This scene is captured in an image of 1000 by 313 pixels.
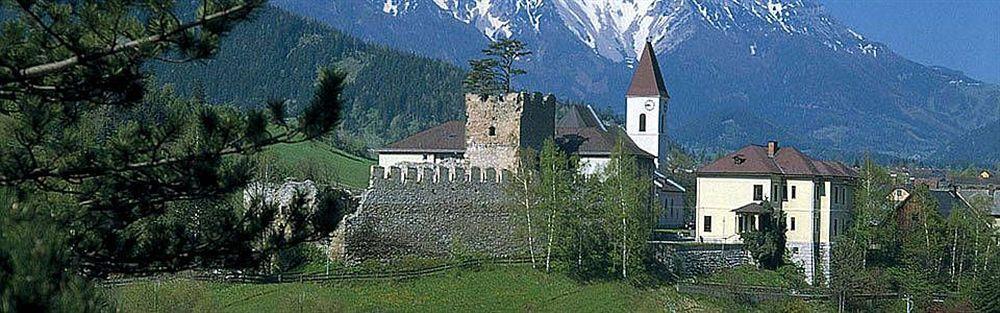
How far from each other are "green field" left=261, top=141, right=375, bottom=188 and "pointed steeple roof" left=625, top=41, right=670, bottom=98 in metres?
13.9

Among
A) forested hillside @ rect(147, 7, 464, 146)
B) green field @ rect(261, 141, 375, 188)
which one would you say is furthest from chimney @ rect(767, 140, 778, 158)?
forested hillside @ rect(147, 7, 464, 146)

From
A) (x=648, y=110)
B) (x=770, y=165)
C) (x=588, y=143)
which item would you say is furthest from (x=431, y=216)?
(x=648, y=110)

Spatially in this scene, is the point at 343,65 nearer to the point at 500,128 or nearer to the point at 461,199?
the point at 500,128

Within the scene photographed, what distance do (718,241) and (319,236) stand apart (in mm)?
35504

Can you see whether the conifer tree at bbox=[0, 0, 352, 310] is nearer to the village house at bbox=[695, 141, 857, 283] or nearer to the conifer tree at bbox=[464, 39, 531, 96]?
the conifer tree at bbox=[464, 39, 531, 96]

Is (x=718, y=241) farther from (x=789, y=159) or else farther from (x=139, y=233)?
(x=139, y=233)

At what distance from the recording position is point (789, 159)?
51031 mm

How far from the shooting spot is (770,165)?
5025 cm

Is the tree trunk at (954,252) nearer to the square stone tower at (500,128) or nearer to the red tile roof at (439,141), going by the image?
the square stone tower at (500,128)

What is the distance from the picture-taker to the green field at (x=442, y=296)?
31.9 m

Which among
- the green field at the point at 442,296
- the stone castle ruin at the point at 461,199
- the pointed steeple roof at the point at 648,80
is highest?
the pointed steeple roof at the point at 648,80

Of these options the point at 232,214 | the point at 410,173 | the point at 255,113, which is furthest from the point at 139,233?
the point at 410,173

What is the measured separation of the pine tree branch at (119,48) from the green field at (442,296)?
637 inches

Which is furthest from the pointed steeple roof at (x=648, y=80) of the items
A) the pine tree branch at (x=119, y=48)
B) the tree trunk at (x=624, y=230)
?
the pine tree branch at (x=119, y=48)
